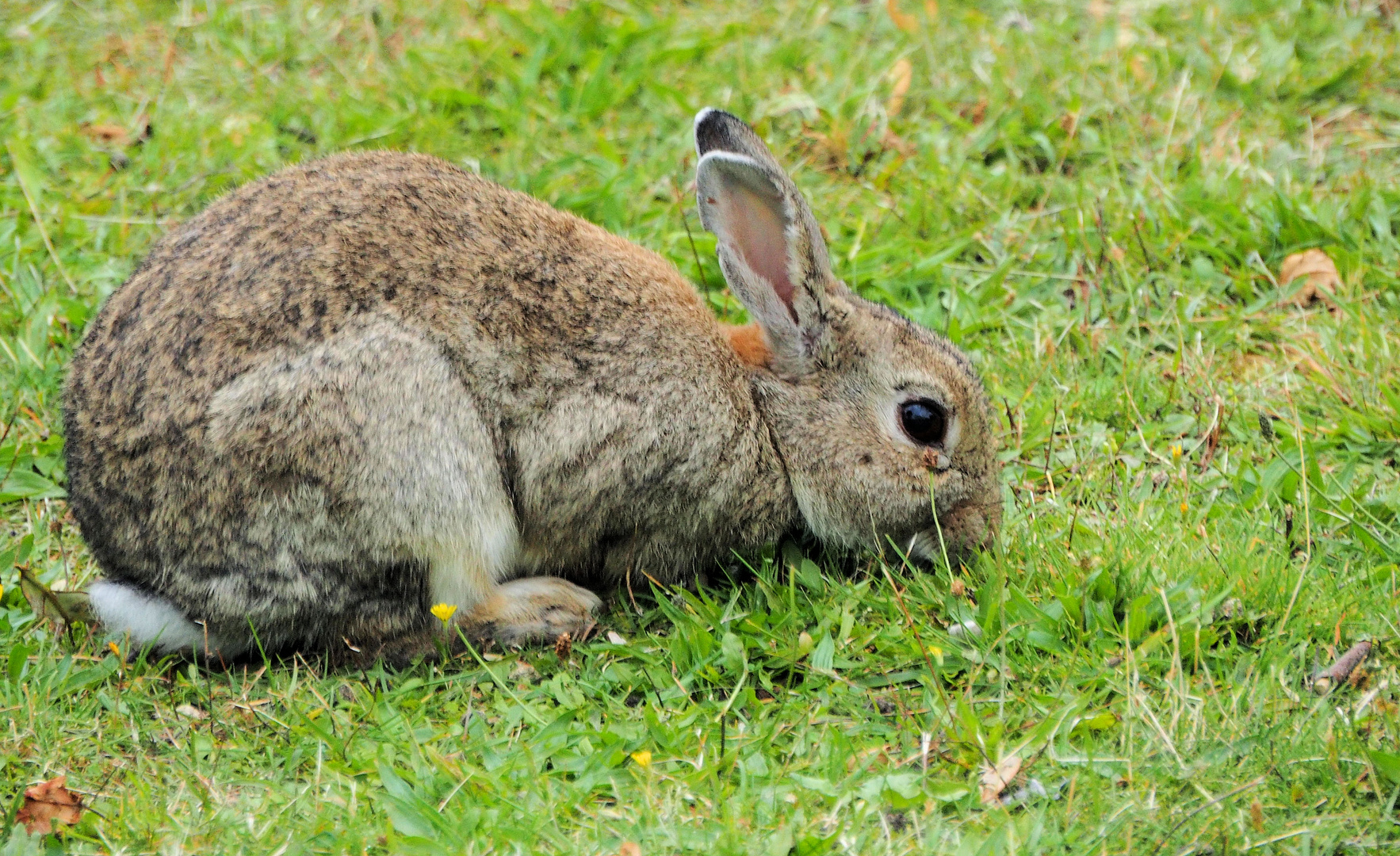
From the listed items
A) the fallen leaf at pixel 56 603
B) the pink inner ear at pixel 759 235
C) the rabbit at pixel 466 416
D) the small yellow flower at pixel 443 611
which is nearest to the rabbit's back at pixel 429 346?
the rabbit at pixel 466 416

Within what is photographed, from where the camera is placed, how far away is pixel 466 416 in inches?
155

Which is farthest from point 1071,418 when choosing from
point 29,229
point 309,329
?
point 29,229

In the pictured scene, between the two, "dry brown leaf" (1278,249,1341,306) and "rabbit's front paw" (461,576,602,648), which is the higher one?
"dry brown leaf" (1278,249,1341,306)

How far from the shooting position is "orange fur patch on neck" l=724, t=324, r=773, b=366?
448 cm

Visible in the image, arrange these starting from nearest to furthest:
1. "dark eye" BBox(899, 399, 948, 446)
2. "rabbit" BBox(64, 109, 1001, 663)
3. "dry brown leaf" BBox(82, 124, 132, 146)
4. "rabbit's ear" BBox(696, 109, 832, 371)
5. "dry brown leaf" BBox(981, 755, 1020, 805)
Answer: "dry brown leaf" BBox(981, 755, 1020, 805) < "rabbit" BBox(64, 109, 1001, 663) < "rabbit's ear" BBox(696, 109, 832, 371) < "dark eye" BBox(899, 399, 948, 446) < "dry brown leaf" BBox(82, 124, 132, 146)

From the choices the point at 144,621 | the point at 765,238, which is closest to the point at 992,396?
the point at 765,238

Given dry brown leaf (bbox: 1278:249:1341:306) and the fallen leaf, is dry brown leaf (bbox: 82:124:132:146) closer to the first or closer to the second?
the fallen leaf

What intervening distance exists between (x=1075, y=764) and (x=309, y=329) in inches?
92.0

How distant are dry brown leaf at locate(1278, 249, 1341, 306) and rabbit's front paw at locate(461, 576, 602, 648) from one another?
298 centimetres

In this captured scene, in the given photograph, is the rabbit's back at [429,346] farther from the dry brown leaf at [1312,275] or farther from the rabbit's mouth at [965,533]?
the dry brown leaf at [1312,275]

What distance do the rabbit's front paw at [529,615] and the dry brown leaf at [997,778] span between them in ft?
4.50

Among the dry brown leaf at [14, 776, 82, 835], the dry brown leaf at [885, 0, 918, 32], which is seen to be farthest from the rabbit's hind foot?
the dry brown leaf at [885, 0, 918, 32]

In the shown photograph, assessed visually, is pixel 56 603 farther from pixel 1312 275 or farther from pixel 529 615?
pixel 1312 275

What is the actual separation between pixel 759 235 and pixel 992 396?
121 cm
